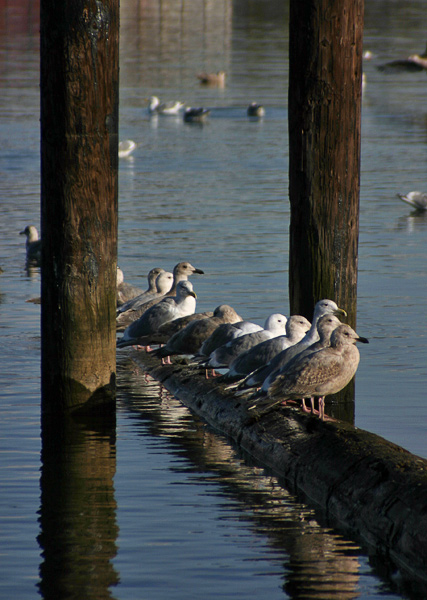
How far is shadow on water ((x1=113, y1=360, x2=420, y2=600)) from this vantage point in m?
5.85

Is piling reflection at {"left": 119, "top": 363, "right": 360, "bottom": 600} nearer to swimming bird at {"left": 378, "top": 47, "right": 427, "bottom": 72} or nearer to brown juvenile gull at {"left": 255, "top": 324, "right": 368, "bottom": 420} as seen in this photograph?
brown juvenile gull at {"left": 255, "top": 324, "right": 368, "bottom": 420}

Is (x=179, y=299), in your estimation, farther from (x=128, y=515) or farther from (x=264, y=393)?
(x=128, y=515)

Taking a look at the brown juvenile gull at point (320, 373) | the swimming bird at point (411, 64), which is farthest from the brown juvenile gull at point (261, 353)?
the swimming bird at point (411, 64)

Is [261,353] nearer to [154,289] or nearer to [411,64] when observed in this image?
[154,289]

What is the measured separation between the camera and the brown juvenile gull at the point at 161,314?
1093 cm

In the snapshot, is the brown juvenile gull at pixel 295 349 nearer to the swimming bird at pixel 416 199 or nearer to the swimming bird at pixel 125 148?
the swimming bird at pixel 416 199

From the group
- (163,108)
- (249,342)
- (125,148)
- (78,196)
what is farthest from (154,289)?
(163,108)

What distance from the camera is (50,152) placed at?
24.5 feet

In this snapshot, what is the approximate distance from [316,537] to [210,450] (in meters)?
1.72

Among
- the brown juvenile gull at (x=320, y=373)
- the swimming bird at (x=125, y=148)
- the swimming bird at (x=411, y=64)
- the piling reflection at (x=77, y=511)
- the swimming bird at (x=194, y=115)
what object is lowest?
the piling reflection at (x=77, y=511)

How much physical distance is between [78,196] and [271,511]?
2.41 meters

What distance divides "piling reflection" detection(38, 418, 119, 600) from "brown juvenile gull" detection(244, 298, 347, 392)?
3.60 feet

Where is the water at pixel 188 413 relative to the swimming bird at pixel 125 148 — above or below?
below

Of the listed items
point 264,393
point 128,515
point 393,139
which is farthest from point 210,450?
point 393,139
